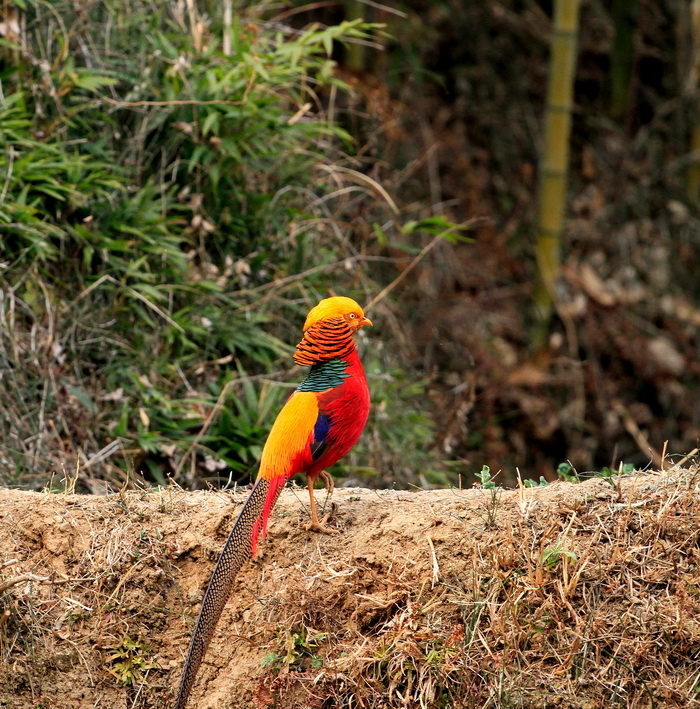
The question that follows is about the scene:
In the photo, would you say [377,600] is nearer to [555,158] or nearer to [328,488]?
[328,488]

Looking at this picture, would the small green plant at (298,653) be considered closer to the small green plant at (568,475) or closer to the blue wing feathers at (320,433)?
the blue wing feathers at (320,433)

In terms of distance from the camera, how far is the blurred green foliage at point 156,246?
479cm

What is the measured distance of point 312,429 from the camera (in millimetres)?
3125

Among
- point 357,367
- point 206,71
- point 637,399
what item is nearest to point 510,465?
point 637,399

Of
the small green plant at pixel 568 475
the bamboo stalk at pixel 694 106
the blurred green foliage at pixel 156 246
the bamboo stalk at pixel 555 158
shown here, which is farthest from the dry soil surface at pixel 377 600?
the bamboo stalk at pixel 694 106

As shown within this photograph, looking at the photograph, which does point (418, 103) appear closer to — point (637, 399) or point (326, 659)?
point (637, 399)

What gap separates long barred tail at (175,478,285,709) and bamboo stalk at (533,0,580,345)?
5.22 m

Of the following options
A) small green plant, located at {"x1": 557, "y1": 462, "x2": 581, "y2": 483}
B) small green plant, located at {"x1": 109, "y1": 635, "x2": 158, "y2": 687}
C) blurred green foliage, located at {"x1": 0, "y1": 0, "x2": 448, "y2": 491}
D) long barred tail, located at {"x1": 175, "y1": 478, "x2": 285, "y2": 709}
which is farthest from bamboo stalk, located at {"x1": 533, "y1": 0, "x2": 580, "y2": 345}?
small green plant, located at {"x1": 109, "y1": 635, "x2": 158, "y2": 687}

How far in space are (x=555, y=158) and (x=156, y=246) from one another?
3.69 m

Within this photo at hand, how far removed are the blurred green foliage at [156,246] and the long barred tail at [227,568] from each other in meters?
1.68

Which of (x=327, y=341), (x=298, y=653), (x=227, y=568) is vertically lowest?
(x=298, y=653)

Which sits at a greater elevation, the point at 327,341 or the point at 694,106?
the point at 327,341

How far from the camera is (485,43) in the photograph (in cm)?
983

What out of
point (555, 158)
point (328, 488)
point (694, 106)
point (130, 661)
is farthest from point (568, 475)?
point (694, 106)
